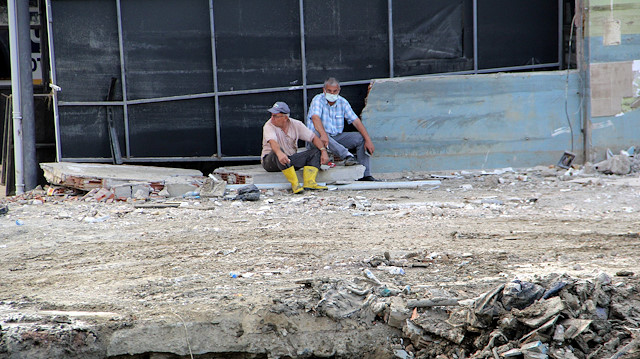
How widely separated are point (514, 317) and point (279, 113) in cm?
508

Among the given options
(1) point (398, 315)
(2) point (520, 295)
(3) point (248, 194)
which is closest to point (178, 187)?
(3) point (248, 194)

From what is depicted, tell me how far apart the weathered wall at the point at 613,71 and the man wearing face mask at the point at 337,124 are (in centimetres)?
328

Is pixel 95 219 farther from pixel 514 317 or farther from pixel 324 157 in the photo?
pixel 514 317

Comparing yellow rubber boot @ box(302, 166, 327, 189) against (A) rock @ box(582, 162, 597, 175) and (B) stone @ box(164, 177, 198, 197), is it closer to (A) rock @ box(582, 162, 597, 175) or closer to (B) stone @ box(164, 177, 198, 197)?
(B) stone @ box(164, 177, 198, 197)

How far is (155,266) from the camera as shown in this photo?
5758mm

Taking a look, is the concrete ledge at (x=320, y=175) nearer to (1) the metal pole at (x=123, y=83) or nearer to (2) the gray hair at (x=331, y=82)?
(2) the gray hair at (x=331, y=82)

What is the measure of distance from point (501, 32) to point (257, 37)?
366 centimetres

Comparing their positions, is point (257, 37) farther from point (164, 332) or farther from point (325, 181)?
point (164, 332)

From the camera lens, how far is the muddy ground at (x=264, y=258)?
473cm

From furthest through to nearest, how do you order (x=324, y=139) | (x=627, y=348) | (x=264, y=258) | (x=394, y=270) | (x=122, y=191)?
(x=324, y=139) → (x=122, y=191) → (x=264, y=258) → (x=394, y=270) → (x=627, y=348)

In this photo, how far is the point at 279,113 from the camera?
896 centimetres

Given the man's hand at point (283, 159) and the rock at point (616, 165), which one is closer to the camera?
the man's hand at point (283, 159)

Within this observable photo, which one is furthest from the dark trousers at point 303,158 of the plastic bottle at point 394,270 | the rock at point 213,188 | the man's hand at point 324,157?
the plastic bottle at point 394,270

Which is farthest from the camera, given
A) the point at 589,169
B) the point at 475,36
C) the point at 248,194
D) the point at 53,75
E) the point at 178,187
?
the point at 475,36
